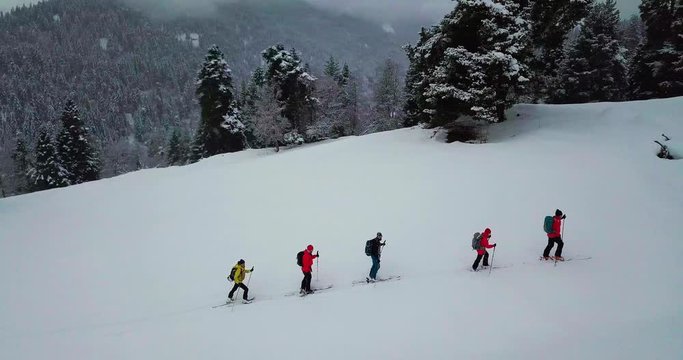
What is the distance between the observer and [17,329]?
35.9 feet

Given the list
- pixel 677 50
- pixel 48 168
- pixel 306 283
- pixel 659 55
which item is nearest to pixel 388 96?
pixel 659 55

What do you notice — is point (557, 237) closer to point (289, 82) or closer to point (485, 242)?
point (485, 242)

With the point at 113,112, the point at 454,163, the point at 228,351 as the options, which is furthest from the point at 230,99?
the point at 113,112

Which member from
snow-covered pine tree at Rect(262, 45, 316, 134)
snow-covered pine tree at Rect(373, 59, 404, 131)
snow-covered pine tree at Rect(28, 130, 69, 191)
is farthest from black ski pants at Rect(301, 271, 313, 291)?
snow-covered pine tree at Rect(373, 59, 404, 131)

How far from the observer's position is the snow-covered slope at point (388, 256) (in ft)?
28.4

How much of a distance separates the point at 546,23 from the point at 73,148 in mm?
54238

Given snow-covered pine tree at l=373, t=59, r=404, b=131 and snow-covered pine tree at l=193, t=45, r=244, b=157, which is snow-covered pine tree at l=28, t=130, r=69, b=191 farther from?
snow-covered pine tree at l=373, t=59, r=404, b=131

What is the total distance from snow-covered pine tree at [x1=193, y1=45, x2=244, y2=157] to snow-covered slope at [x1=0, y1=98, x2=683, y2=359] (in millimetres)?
23485

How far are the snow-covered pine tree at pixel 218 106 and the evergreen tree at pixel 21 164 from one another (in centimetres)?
3188

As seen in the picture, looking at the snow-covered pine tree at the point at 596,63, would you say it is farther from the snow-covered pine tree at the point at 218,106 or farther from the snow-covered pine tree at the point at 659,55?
the snow-covered pine tree at the point at 218,106

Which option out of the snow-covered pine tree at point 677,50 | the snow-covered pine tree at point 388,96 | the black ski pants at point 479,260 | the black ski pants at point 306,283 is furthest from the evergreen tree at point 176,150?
the snow-covered pine tree at point 677,50

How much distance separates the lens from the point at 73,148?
47594 millimetres

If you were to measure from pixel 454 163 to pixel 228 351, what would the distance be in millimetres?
13684

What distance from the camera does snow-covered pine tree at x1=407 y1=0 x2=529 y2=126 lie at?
65.6 ft
